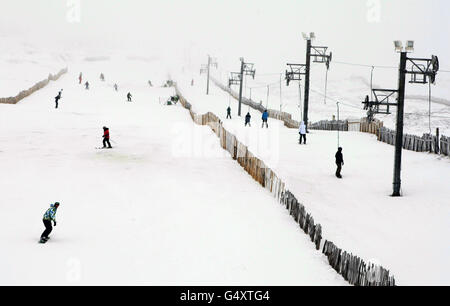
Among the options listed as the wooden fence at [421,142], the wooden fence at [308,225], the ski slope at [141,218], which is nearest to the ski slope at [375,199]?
the wooden fence at [421,142]

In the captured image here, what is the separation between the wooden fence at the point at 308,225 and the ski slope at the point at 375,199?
1.11 m

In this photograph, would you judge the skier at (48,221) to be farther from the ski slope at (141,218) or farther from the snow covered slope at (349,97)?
the snow covered slope at (349,97)

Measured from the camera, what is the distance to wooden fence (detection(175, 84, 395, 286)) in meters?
9.94

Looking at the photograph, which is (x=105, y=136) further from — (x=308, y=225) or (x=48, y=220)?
(x=308, y=225)

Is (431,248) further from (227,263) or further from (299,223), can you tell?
(227,263)

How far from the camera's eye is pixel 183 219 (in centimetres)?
1497

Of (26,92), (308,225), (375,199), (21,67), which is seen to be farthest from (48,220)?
(21,67)

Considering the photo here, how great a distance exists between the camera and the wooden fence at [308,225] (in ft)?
32.6

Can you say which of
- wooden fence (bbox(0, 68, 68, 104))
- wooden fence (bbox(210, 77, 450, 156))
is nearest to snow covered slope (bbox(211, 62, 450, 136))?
wooden fence (bbox(210, 77, 450, 156))

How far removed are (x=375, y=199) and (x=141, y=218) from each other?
914cm

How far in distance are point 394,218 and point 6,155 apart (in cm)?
1766

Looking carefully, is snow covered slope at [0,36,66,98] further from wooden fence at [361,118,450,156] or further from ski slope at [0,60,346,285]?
wooden fence at [361,118,450,156]

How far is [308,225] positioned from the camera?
13.9 m

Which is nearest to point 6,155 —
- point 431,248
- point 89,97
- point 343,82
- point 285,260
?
point 285,260
